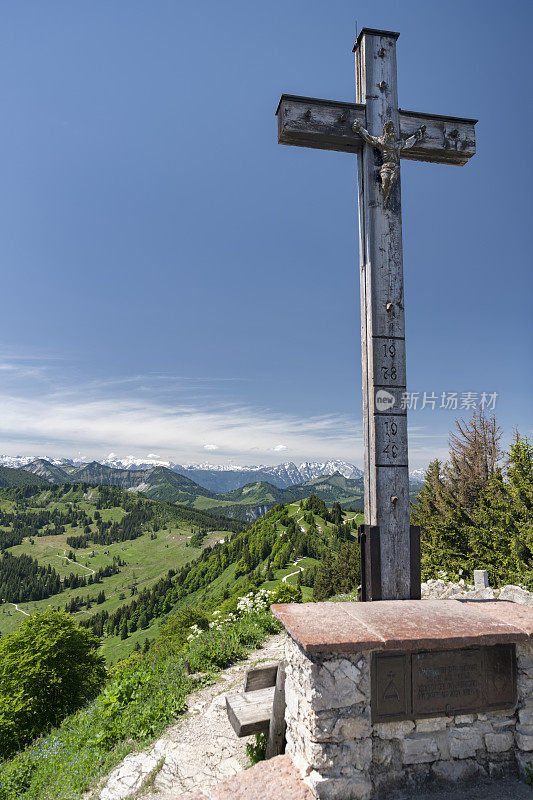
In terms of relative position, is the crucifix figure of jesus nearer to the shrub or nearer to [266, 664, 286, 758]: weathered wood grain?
[266, 664, 286, 758]: weathered wood grain

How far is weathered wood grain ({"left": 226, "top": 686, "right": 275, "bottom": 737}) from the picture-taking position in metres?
4.57

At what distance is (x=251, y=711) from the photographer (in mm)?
4742

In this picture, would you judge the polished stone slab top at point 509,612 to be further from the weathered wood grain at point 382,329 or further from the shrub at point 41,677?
the shrub at point 41,677

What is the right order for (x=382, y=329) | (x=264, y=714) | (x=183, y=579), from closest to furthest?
(x=264, y=714)
(x=382, y=329)
(x=183, y=579)

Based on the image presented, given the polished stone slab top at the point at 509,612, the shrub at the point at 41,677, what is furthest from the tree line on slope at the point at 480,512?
the shrub at the point at 41,677

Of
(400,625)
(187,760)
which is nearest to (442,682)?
(400,625)

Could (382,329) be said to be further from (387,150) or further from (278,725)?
(278,725)

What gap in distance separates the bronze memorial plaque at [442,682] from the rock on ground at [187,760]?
7.12 feet

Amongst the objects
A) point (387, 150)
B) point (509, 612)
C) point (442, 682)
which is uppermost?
point (387, 150)

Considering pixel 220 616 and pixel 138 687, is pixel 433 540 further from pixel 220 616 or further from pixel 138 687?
pixel 138 687

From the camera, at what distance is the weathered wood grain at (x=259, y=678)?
5.17m

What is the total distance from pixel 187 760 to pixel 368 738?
2574 mm

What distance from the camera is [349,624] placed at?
13.6 ft

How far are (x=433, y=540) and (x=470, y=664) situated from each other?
62.2ft
